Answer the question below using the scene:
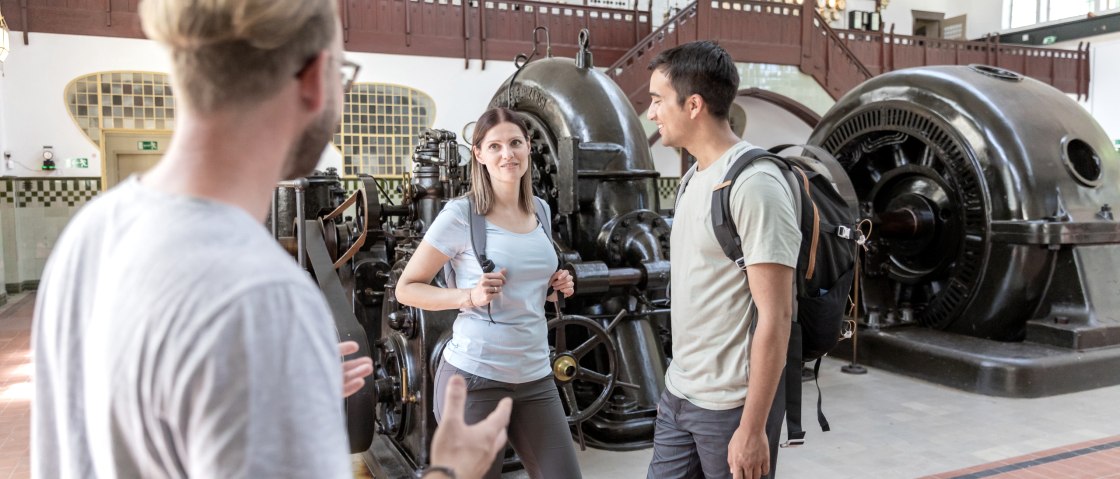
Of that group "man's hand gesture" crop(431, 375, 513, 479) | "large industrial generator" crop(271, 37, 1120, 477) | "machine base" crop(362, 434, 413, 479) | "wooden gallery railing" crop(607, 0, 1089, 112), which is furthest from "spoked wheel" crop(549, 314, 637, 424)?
"wooden gallery railing" crop(607, 0, 1089, 112)

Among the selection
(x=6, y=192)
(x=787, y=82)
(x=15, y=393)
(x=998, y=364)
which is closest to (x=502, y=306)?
(x=998, y=364)

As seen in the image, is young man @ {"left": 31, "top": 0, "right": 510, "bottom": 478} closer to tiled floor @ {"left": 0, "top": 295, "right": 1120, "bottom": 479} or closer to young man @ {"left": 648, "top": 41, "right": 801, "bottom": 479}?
young man @ {"left": 648, "top": 41, "right": 801, "bottom": 479}

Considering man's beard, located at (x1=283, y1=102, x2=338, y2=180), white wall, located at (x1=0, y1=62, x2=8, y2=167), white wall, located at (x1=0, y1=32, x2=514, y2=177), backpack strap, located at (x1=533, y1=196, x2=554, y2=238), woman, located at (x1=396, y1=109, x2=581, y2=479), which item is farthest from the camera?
white wall, located at (x1=0, y1=32, x2=514, y2=177)

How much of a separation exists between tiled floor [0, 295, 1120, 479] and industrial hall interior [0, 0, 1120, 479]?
2cm

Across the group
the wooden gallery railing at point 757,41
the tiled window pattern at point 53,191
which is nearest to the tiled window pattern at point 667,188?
the wooden gallery railing at point 757,41

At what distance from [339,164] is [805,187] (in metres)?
10.2

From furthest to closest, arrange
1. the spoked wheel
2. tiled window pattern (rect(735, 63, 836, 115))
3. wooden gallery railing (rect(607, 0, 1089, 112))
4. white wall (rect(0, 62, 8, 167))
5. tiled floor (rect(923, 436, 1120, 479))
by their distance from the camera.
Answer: tiled window pattern (rect(735, 63, 836, 115)) < wooden gallery railing (rect(607, 0, 1089, 112)) < white wall (rect(0, 62, 8, 167)) < the spoked wheel < tiled floor (rect(923, 436, 1120, 479))

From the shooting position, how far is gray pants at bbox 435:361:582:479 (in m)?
2.10

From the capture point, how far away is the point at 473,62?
469 inches

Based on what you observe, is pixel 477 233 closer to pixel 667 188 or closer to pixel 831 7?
pixel 667 188

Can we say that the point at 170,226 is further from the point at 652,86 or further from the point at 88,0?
the point at 88,0

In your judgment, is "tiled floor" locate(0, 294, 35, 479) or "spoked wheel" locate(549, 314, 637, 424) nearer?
"spoked wheel" locate(549, 314, 637, 424)

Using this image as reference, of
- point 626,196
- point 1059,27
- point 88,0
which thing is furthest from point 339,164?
point 1059,27

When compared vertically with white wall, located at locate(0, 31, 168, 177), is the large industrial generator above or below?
below
